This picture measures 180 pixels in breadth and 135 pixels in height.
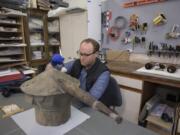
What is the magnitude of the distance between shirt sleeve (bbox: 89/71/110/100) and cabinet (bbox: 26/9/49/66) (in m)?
1.40

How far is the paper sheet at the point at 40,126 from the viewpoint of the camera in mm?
749

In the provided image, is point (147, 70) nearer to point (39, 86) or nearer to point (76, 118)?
point (76, 118)

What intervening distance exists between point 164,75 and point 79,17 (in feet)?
4.44

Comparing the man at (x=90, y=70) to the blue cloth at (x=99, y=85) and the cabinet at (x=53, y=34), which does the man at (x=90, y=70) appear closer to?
the blue cloth at (x=99, y=85)

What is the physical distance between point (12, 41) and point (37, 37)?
0.43 m

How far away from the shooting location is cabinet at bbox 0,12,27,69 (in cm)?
195

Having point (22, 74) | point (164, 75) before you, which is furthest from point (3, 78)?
point (164, 75)

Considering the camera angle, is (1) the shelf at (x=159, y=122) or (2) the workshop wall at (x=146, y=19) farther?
(2) the workshop wall at (x=146, y=19)

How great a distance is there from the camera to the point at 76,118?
87 centimetres

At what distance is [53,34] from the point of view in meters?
2.73

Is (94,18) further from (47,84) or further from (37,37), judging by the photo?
(47,84)

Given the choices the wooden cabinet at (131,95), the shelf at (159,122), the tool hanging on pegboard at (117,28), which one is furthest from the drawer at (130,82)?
the tool hanging on pegboard at (117,28)

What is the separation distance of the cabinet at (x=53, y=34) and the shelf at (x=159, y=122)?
181 centimetres

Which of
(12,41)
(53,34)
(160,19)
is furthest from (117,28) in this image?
(12,41)
